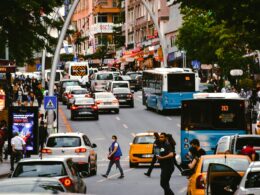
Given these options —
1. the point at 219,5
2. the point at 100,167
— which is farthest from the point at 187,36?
the point at 219,5

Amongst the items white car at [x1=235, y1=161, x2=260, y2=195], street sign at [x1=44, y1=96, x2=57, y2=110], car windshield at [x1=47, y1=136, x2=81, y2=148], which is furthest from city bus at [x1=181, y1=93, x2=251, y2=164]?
white car at [x1=235, y1=161, x2=260, y2=195]

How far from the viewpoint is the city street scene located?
71.4 feet

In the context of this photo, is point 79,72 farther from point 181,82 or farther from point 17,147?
point 17,147

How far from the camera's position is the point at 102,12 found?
593ft

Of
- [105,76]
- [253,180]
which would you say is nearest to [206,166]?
[253,180]

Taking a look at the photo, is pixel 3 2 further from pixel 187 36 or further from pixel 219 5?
pixel 187 36

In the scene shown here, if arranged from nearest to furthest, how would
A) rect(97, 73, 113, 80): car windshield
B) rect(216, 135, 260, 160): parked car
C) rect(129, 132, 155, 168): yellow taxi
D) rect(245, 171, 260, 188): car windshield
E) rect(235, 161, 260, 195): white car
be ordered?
rect(235, 161, 260, 195): white car, rect(245, 171, 260, 188): car windshield, rect(216, 135, 260, 160): parked car, rect(129, 132, 155, 168): yellow taxi, rect(97, 73, 113, 80): car windshield

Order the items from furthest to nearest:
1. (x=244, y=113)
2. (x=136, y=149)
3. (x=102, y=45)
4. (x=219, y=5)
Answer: (x=102, y=45) < (x=136, y=149) < (x=244, y=113) < (x=219, y=5)

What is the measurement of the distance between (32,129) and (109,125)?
24.0 m

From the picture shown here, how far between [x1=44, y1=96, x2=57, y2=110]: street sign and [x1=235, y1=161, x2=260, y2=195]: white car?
27.8 metres

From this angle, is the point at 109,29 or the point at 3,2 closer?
the point at 3,2

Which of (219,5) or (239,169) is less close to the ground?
(219,5)

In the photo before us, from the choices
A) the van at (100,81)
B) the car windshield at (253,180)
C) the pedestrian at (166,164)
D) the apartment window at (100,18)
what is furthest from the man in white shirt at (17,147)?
the apartment window at (100,18)

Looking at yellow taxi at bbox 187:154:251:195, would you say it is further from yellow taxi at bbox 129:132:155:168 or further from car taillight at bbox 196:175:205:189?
yellow taxi at bbox 129:132:155:168
